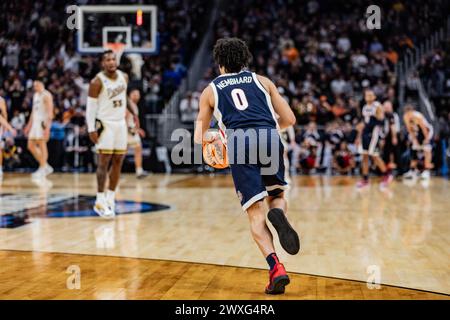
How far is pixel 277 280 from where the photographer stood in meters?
5.00

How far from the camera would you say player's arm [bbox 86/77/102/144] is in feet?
30.7

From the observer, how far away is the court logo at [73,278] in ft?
17.3

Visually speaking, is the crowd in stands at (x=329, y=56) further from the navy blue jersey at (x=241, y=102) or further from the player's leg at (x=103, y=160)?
the navy blue jersey at (x=241, y=102)

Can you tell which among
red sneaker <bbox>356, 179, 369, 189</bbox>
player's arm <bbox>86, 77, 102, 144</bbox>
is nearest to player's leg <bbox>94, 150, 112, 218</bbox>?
player's arm <bbox>86, 77, 102, 144</bbox>

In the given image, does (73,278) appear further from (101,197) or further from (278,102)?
(101,197)

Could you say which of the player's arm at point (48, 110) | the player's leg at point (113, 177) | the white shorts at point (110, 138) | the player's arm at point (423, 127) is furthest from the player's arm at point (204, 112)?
the player's arm at point (423, 127)

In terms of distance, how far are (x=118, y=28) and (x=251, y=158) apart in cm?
1355

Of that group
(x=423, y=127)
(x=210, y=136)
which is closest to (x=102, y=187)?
(x=210, y=136)

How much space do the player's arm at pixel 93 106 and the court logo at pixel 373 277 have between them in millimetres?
4301

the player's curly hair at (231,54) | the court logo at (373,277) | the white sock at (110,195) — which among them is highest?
the player's curly hair at (231,54)

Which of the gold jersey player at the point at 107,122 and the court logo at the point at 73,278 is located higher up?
the gold jersey player at the point at 107,122

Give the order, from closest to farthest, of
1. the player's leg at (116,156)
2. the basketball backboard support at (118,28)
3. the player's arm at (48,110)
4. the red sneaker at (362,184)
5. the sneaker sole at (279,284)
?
the sneaker sole at (279,284) → the player's leg at (116,156) → the red sneaker at (362,184) → the player's arm at (48,110) → the basketball backboard support at (118,28)

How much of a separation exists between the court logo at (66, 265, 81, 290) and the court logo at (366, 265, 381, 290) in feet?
6.40

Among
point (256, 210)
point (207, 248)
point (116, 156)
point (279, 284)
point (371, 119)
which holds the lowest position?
point (207, 248)
